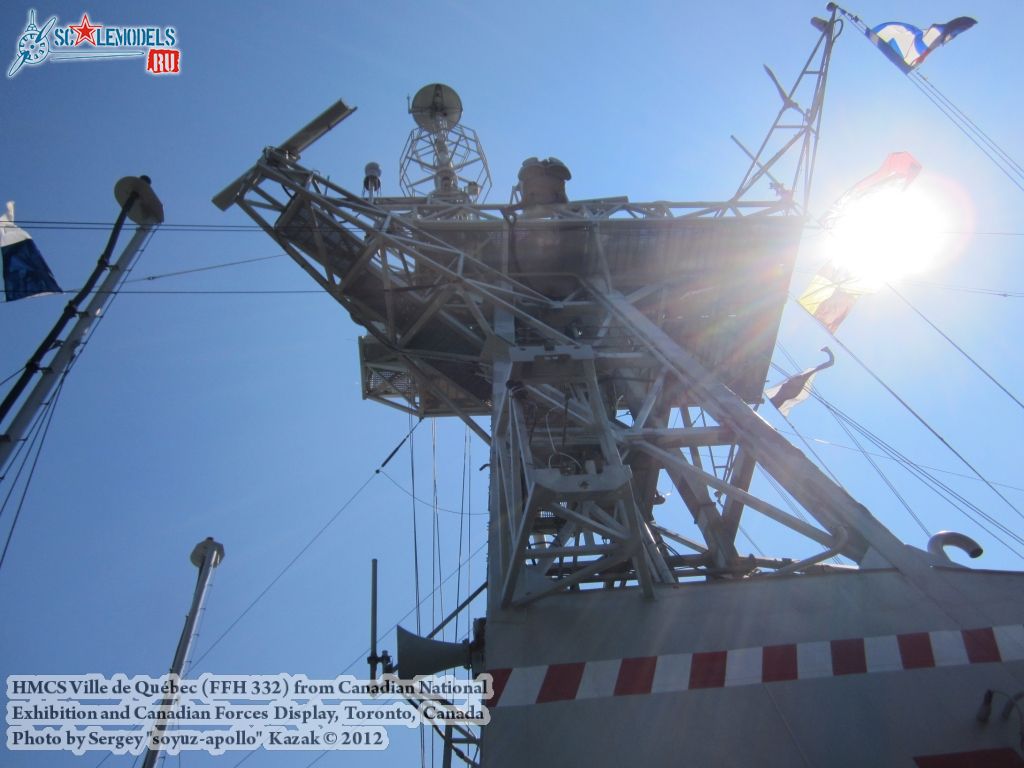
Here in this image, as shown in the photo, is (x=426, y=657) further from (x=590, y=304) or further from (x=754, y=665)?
(x=590, y=304)

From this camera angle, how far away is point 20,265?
7328 mm

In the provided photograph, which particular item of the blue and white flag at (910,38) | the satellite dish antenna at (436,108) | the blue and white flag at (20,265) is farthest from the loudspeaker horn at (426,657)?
the satellite dish antenna at (436,108)

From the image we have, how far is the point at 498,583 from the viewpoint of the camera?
632cm

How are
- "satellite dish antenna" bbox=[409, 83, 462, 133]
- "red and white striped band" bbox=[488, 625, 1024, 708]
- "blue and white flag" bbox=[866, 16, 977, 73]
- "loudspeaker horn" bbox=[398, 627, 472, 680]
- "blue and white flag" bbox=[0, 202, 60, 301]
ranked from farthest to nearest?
"satellite dish antenna" bbox=[409, 83, 462, 133] < "blue and white flag" bbox=[866, 16, 977, 73] < "blue and white flag" bbox=[0, 202, 60, 301] < "loudspeaker horn" bbox=[398, 627, 472, 680] < "red and white striped band" bbox=[488, 625, 1024, 708]

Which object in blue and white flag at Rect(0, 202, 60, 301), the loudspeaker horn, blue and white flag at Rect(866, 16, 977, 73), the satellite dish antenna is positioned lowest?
the loudspeaker horn

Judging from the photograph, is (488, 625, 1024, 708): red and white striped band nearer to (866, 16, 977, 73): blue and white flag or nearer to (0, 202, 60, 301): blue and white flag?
(0, 202, 60, 301): blue and white flag

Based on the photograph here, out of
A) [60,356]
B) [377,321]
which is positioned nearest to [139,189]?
[60,356]

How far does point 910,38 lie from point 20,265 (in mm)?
12966

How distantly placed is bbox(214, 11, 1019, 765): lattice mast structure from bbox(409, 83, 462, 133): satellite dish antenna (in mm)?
7544

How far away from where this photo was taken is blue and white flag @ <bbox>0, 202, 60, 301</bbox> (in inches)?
285

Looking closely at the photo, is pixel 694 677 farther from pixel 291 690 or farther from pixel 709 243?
pixel 709 243

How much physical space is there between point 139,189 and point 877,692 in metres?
8.11

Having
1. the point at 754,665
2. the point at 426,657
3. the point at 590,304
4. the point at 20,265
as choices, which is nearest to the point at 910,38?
the point at 590,304

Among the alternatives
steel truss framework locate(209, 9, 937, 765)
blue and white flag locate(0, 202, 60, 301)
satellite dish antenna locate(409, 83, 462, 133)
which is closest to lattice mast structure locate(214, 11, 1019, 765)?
steel truss framework locate(209, 9, 937, 765)
